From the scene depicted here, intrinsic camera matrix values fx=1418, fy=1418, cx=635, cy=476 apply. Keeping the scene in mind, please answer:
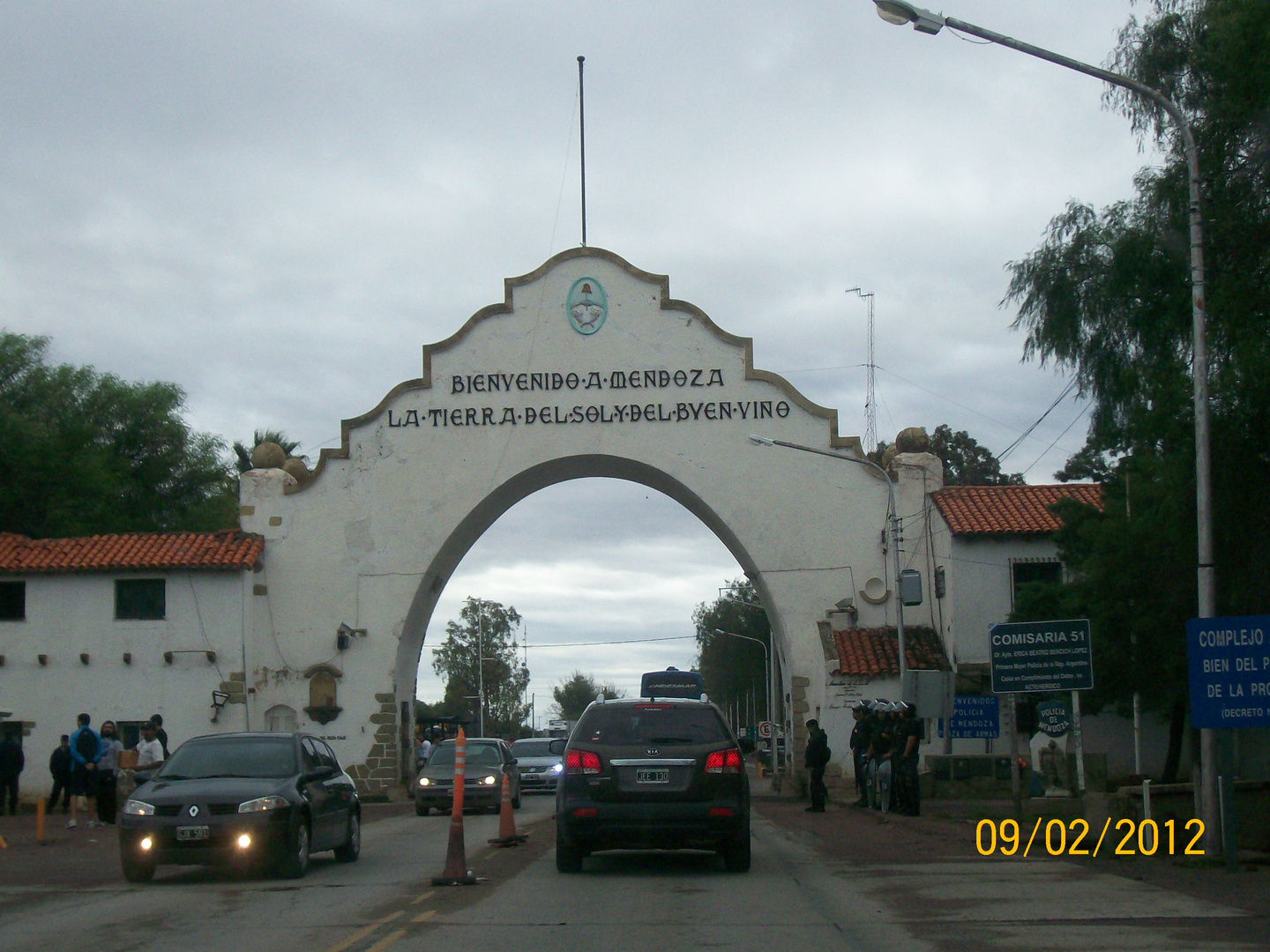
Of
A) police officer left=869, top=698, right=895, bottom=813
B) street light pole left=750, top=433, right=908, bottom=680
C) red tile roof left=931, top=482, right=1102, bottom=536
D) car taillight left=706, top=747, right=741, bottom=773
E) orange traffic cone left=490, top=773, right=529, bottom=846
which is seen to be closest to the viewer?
car taillight left=706, top=747, right=741, bottom=773

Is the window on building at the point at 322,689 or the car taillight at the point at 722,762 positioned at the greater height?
the car taillight at the point at 722,762

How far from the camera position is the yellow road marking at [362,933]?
9.42m

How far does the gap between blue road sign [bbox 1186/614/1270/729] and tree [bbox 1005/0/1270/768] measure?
128 inches

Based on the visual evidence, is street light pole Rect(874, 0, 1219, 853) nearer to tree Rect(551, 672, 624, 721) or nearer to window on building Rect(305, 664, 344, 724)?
window on building Rect(305, 664, 344, 724)

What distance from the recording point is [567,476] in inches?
1538

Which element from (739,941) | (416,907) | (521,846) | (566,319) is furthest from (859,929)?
(566,319)

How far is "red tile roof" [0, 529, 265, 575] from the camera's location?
114 ft

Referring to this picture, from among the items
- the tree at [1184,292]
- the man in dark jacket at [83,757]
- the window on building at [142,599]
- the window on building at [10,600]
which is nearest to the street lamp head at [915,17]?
the tree at [1184,292]

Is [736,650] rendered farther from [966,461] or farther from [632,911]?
[632,911]

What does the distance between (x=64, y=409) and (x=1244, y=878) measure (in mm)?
44159

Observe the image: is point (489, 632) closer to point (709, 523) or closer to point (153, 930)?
point (709, 523)

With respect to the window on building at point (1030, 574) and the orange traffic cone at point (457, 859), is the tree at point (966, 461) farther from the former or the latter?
the orange traffic cone at point (457, 859)

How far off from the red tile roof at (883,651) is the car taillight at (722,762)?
20.5 meters

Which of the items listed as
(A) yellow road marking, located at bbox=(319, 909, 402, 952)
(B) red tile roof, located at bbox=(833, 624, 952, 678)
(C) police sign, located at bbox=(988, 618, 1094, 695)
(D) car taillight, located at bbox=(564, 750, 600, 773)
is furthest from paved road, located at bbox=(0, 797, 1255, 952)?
(B) red tile roof, located at bbox=(833, 624, 952, 678)
